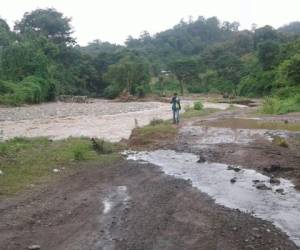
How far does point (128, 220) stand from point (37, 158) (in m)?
8.09

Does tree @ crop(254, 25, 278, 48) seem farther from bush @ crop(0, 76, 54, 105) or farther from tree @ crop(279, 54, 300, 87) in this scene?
tree @ crop(279, 54, 300, 87)

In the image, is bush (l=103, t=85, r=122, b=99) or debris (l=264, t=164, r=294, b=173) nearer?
debris (l=264, t=164, r=294, b=173)

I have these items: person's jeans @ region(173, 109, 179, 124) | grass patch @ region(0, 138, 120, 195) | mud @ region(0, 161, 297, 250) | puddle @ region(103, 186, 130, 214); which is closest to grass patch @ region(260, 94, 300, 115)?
person's jeans @ region(173, 109, 179, 124)

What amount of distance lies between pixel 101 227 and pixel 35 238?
122 centimetres

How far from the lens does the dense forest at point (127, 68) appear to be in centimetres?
6456

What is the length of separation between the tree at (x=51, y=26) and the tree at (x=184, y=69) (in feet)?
84.2

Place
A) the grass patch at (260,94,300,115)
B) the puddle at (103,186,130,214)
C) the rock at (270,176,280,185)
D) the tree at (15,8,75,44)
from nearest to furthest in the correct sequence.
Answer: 1. the puddle at (103,186,130,214)
2. the rock at (270,176,280,185)
3. the grass patch at (260,94,300,115)
4. the tree at (15,8,75,44)

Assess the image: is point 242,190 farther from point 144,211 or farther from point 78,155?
point 78,155

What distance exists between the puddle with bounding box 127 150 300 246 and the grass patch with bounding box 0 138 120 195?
6.79 feet

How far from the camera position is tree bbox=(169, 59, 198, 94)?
91.3 metres

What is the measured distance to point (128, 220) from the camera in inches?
382

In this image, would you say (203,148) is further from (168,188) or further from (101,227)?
(101,227)

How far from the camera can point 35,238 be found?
8.91m

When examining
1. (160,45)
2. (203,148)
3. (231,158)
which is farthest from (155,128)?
(160,45)
